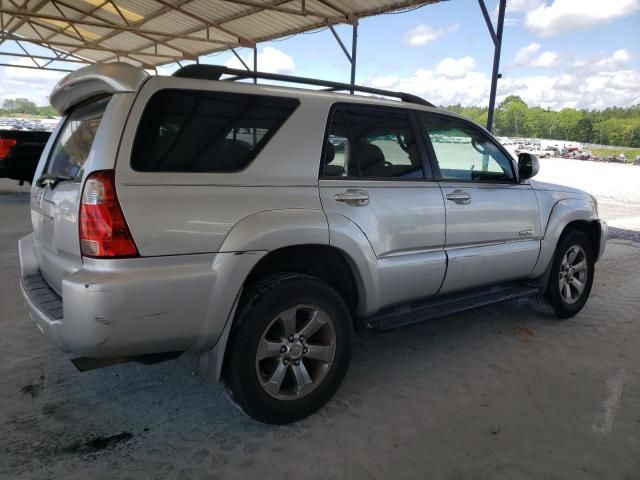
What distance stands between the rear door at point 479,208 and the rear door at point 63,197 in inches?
86.5

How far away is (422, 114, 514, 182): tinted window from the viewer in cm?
352

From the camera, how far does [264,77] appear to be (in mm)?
3018

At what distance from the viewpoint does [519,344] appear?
391 centimetres

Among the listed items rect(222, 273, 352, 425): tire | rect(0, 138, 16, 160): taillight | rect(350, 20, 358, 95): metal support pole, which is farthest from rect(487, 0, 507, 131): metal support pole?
rect(0, 138, 16, 160): taillight

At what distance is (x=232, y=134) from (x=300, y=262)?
0.84m

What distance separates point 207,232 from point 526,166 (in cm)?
278

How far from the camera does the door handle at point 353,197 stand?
2.80 meters

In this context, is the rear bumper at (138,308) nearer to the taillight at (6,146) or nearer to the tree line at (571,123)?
the taillight at (6,146)

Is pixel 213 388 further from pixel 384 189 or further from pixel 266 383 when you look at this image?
pixel 384 189

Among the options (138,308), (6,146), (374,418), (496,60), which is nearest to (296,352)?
(374,418)

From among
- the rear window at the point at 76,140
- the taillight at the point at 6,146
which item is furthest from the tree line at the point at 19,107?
the rear window at the point at 76,140

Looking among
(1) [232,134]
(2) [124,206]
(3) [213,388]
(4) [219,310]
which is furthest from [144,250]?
(3) [213,388]

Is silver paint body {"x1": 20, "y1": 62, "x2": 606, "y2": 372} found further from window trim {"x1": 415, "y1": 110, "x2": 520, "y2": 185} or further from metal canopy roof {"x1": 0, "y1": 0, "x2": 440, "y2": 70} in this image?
metal canopy roof {"x1": 0, "y1": 0, "x2": 440, "y2": 70}

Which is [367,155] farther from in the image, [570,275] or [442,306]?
[570,275]
